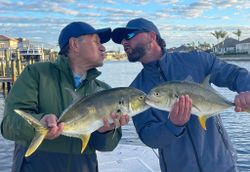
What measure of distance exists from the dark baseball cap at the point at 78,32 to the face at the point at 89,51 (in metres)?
0.05

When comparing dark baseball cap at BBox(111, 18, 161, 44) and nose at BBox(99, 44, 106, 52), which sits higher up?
dark baseball cap at BBox(111, 18, 161, 44)

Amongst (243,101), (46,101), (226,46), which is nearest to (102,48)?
(46,101)

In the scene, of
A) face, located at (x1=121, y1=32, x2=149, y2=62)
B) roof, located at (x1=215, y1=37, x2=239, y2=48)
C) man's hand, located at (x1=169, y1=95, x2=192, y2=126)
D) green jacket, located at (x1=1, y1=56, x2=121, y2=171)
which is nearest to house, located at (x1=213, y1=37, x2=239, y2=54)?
roof, located at (x1=215, y1=37, x2=239, y2=48)

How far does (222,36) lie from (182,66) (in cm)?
14258

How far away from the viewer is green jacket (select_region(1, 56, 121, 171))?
3801 millimetres

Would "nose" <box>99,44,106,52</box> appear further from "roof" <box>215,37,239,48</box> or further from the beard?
"roof" <box>215,37,239,48</box>

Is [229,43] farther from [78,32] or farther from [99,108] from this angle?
[99,108]

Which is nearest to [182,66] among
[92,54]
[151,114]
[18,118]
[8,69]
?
[151,114]

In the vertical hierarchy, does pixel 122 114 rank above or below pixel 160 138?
above

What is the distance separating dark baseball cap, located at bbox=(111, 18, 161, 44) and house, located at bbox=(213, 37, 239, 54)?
389ft

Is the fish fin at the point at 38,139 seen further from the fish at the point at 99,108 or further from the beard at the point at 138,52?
the beard at the point at 138,52

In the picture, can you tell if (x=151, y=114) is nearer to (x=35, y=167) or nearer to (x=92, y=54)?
(x=92, y=54)

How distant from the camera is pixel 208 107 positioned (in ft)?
12.3

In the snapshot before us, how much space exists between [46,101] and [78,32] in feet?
2.71
